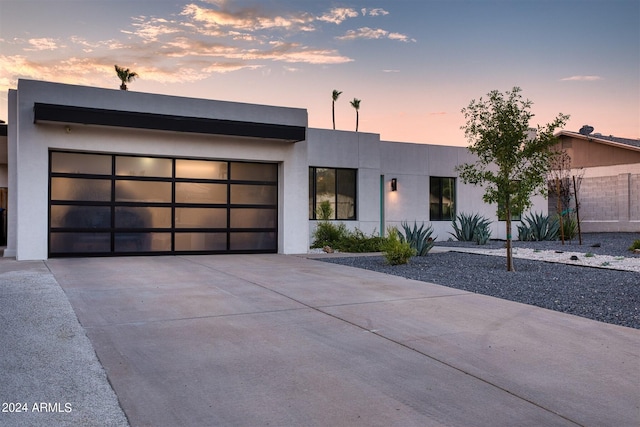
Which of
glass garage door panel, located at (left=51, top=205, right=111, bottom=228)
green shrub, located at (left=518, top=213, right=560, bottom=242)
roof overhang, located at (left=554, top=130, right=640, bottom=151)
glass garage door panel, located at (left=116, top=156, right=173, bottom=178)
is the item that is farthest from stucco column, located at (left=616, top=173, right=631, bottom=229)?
glass garage door panel, located at (left=51, top=205, right=111, bottom=228)

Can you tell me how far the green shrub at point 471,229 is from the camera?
17.4 metres

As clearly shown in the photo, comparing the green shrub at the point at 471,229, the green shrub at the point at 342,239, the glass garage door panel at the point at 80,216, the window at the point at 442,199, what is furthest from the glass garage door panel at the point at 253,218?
the window at the point at 442,199

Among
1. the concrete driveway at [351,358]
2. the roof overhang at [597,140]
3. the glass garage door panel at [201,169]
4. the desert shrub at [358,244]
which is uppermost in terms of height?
the roof overhang at [597,140]

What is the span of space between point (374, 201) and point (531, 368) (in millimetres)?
13169

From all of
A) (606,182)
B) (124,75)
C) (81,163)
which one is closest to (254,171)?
(81,163)

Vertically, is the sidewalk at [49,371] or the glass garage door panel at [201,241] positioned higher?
the glass garage door panel at [201,241]

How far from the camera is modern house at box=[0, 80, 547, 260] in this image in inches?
472

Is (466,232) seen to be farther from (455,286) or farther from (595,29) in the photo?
(455,286)

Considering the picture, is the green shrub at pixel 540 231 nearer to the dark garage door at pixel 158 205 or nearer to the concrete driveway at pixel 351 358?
the dark garage door at pixel 158 205

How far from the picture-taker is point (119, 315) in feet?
20.1

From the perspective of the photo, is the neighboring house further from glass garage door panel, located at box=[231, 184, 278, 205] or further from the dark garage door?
the dark garage door

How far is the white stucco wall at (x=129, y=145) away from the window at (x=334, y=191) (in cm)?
181

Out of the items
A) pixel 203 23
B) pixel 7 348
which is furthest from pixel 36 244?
pixel 7 348

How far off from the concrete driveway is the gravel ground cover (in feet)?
1.93
